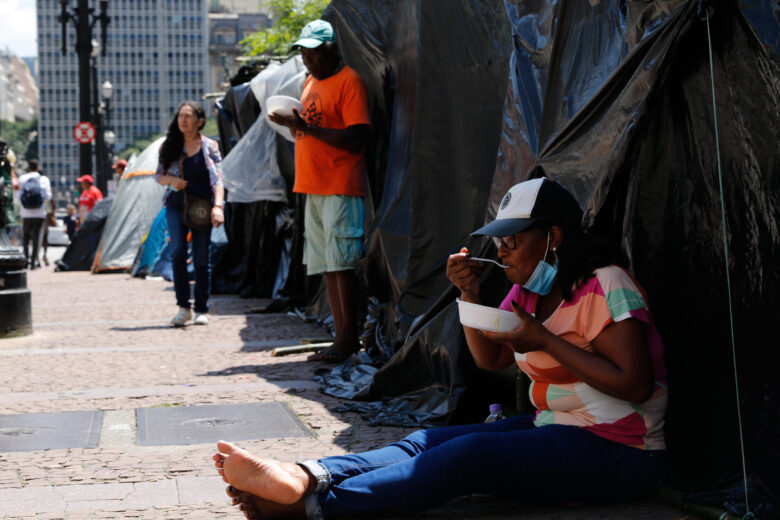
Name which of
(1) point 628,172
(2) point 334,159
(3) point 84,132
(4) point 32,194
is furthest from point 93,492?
(3) point 84,132

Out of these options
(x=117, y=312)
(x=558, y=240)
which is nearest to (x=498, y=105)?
(x=558, y=240)

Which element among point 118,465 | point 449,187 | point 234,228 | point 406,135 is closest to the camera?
point 118,465

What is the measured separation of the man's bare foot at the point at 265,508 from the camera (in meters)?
3.01

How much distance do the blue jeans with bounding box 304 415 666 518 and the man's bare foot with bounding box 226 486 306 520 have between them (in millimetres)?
37

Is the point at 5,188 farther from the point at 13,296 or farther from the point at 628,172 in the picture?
the point at 628,172

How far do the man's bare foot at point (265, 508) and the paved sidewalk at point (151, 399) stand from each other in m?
0.36

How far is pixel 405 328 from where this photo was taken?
564cm

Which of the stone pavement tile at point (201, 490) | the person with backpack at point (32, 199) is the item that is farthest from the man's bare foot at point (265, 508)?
the person with backpack at point (32, 199)

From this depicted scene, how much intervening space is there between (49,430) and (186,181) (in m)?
4.20

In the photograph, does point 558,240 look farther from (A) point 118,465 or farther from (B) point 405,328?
(B) point 405,328

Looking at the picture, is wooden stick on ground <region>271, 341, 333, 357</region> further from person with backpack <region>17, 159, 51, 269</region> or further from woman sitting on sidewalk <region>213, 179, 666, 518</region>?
person with backpack <region>17, 159, 51, 269</region>

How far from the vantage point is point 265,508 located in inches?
119

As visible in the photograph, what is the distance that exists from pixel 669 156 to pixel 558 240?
1.95ft

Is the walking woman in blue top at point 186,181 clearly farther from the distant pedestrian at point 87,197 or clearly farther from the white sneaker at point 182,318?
the distant pedestrian at point 87,197
